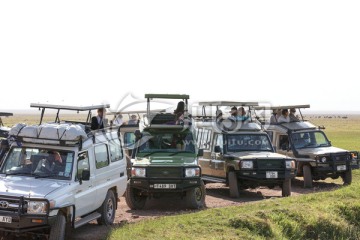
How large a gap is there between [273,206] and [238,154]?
13.5 feet

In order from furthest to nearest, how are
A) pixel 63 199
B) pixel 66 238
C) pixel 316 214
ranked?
pixel 316 214 < pixel 66 238 < pixel 63 199

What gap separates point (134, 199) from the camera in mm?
13938

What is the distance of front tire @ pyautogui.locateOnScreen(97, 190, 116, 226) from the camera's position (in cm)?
1138

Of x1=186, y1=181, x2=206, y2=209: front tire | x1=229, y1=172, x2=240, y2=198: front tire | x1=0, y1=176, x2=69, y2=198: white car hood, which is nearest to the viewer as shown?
x1=0, y1=176, x2=69, y2=198: white car hood

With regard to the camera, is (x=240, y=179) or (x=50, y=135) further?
(x=240, y=179)

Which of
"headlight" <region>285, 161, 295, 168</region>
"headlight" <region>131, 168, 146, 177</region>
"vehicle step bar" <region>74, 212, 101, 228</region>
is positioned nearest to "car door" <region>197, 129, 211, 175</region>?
"headlight" <region>285, 161, 295, 168</region>

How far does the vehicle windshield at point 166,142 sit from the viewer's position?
48.2 ft

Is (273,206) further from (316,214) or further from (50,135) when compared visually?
(50,135)

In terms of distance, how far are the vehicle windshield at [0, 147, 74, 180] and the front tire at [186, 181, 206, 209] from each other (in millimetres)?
4181

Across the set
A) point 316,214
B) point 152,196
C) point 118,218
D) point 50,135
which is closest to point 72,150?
point 50,135

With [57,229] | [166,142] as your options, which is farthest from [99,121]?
[57,229]

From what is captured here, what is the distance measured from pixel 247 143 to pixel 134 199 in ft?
14.9

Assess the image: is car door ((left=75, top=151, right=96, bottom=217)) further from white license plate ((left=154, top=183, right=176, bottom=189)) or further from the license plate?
the license plate

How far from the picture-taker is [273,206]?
12.4m
